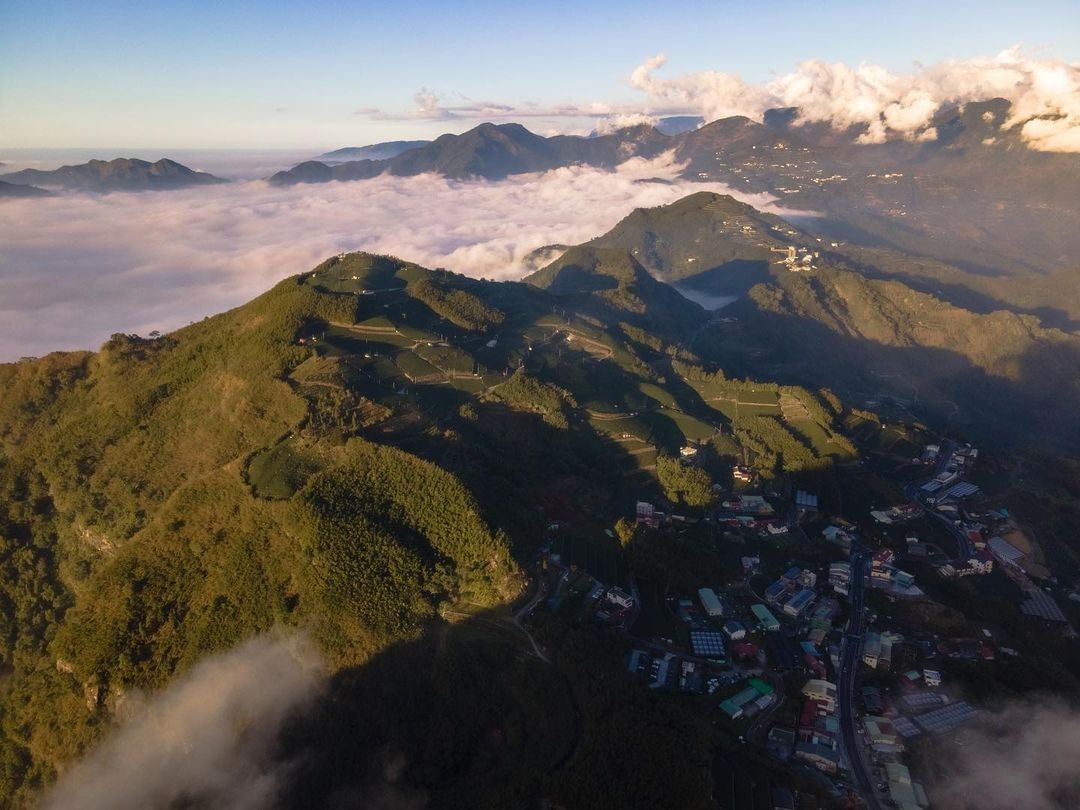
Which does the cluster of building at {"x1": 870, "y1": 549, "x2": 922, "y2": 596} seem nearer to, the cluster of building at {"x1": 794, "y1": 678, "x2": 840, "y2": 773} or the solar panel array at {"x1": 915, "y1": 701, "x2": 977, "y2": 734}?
the solar panel array at {"x1": 915, "y1": 701, "x2": 977, "y2": 734}

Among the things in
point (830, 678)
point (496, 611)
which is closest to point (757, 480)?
point (830, 678)

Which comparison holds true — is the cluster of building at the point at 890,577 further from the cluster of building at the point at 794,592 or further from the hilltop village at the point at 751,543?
the cluster of building at the point at 794,592

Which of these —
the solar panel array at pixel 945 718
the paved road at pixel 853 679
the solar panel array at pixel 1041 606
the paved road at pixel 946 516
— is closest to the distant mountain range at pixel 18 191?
the paved road at pixel 853 679

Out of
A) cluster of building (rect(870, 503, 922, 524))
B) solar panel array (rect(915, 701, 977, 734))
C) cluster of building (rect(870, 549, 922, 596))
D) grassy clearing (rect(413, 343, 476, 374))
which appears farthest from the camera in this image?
grassy clearing (rect(413, 343, 476, 374))

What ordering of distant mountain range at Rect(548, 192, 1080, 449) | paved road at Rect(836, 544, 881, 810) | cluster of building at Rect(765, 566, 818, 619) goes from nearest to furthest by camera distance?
paved road at Rect(836, 544, 881, 810), cluster of building at Rect(765, 566, 818, 619), distant mountain range at Rect(548, 192, 1080, 449)

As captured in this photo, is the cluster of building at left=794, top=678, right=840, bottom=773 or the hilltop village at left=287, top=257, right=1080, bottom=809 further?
the hilltop village at left=287, top=257, right=1080, bottom=809

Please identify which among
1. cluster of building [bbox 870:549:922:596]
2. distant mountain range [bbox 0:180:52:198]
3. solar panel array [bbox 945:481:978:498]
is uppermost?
distant mountain range [bbox 0:180:52:198]

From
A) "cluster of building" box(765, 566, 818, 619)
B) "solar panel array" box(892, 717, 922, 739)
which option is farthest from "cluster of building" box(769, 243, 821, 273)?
"solar panel array" box(892, 717, 922, 739)

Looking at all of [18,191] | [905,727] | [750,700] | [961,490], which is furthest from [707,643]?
[18,191]
